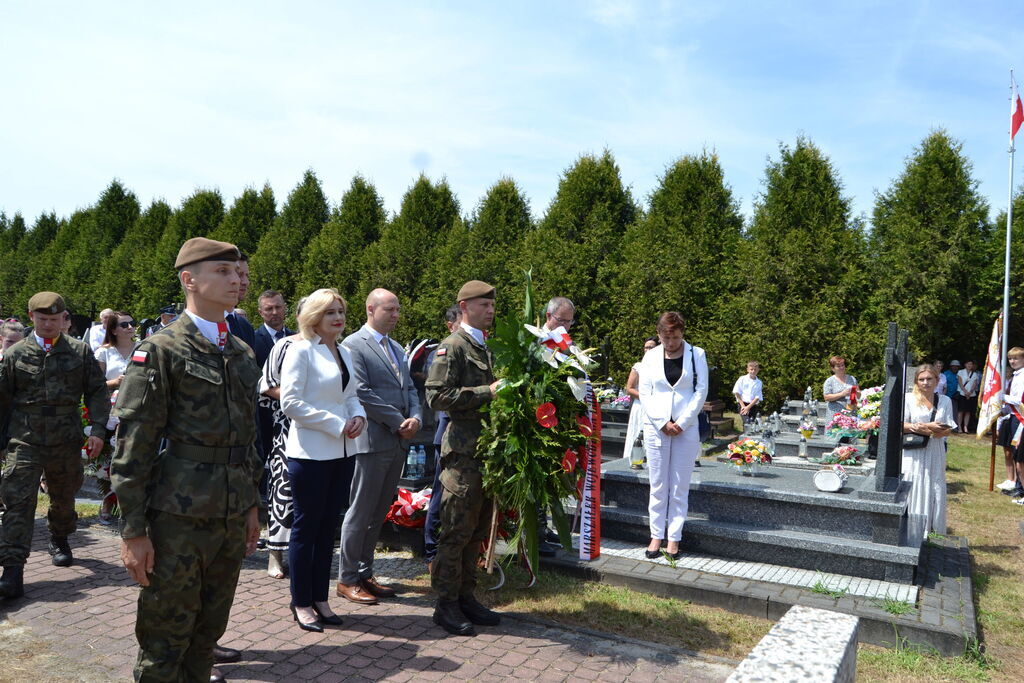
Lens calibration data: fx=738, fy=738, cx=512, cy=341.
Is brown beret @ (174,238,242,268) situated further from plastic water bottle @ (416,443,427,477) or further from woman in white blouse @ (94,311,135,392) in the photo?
woman in white blouse @ (94,311,135,392)

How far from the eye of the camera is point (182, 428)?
2967 mm

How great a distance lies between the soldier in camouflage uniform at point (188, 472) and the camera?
2.85 meters

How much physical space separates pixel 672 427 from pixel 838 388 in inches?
276

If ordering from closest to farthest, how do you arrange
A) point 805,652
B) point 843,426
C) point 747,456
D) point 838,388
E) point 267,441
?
1. point 805,652
2. point 267,441
3. point 747,456
4. point 843,426
5. point 838,388

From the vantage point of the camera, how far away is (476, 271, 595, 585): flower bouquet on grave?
14.9 ft

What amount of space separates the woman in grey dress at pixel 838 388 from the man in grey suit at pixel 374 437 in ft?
28.1

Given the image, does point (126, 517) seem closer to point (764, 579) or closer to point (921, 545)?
point (764, 579)

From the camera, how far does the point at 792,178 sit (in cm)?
1794

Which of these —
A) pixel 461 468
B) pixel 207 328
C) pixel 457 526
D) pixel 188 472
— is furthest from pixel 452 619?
pixel 207 328

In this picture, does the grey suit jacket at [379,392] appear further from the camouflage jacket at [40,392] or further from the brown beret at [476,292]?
the camouflage jacket at [40,392]

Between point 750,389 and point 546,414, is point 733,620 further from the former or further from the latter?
point 750,389

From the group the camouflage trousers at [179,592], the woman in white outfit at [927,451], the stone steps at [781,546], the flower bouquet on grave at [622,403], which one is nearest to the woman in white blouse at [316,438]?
the camouflage trousers at [179,592]

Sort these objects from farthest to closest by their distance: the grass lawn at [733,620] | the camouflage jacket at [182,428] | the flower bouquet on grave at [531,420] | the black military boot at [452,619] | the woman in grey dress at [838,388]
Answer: the woman in grey dress at [838,388] → the flower bouquet on grave at [531,420] → the black military boot at [452,619] → the grass lawn at [733,620] → the camouflage jacket at [182,428]

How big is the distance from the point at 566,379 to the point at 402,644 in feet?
6.04
